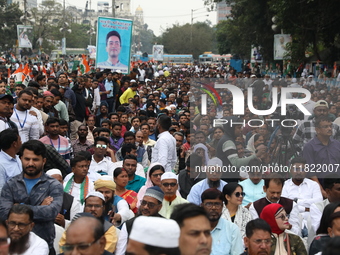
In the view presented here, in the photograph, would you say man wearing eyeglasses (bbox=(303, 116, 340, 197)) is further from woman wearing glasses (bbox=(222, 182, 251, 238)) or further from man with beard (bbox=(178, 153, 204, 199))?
woman wearing glasses (bbox=(222, 182, 251, 238))

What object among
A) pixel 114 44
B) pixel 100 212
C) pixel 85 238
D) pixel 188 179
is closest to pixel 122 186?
pixel 188 179

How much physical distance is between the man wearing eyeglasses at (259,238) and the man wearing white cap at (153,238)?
92.6 inches

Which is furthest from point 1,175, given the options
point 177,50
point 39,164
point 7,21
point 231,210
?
point 177,50

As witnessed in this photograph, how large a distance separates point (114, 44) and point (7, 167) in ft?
38.6

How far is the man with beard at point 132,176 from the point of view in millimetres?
→ 9039

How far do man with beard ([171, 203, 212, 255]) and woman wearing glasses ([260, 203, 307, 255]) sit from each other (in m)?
1.75

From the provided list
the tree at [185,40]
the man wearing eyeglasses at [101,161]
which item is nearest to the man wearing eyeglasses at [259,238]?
the man wearing eyeglasses at [101,161]

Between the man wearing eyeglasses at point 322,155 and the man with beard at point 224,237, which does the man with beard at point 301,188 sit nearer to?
the man wearing eyeglasses at point 322,155

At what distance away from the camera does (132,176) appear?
9.12 meters

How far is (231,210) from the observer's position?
6996 mm

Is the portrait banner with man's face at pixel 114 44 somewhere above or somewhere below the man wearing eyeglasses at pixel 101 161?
above

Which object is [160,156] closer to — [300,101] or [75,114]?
[300,101]

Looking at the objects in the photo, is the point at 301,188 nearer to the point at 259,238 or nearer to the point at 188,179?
the point at 188,179

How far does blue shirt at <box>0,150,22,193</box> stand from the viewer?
6.82m
